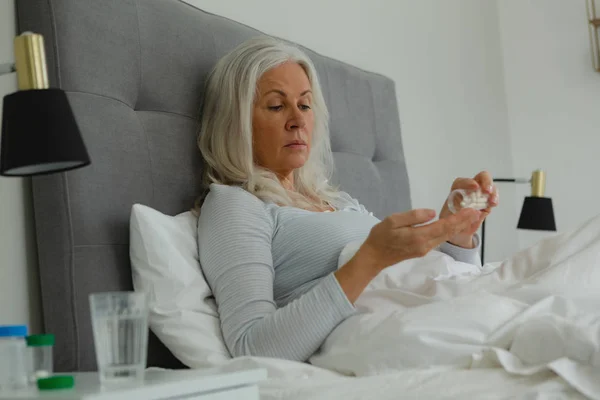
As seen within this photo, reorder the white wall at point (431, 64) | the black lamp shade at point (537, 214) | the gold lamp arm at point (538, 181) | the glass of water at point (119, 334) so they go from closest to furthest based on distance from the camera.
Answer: the glass of water at point (119, 334) → the white wall at point (431, 64) → the gold lamp arm at point (538, 181) → the black lamp shade at point (537, 214)

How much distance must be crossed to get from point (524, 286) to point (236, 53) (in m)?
0.84

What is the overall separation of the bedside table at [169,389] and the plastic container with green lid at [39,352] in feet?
0.15

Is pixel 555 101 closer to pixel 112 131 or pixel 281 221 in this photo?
pixel 281 221

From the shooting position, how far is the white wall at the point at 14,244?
1430mm

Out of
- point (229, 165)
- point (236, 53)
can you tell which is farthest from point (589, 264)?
point (236, 53)

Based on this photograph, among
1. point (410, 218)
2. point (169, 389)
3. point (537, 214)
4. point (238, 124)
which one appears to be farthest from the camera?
point (537, 214)

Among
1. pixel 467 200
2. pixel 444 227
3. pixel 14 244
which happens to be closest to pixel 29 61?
pixel 14 244

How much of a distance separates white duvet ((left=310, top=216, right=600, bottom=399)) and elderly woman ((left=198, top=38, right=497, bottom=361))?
0.26 feet

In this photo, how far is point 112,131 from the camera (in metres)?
1.56

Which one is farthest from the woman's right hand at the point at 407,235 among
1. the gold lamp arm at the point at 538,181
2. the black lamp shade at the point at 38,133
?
the gold lamp arm at the point at 538,181

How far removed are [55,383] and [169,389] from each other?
0.13 m

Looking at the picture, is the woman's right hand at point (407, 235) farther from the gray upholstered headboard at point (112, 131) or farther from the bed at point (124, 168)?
the gray upholstered headboard at point (112, 131)

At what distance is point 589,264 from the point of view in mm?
1475

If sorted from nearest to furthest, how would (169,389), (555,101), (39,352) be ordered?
1. (169,389)
2. (39,352)
3. (555,101)
